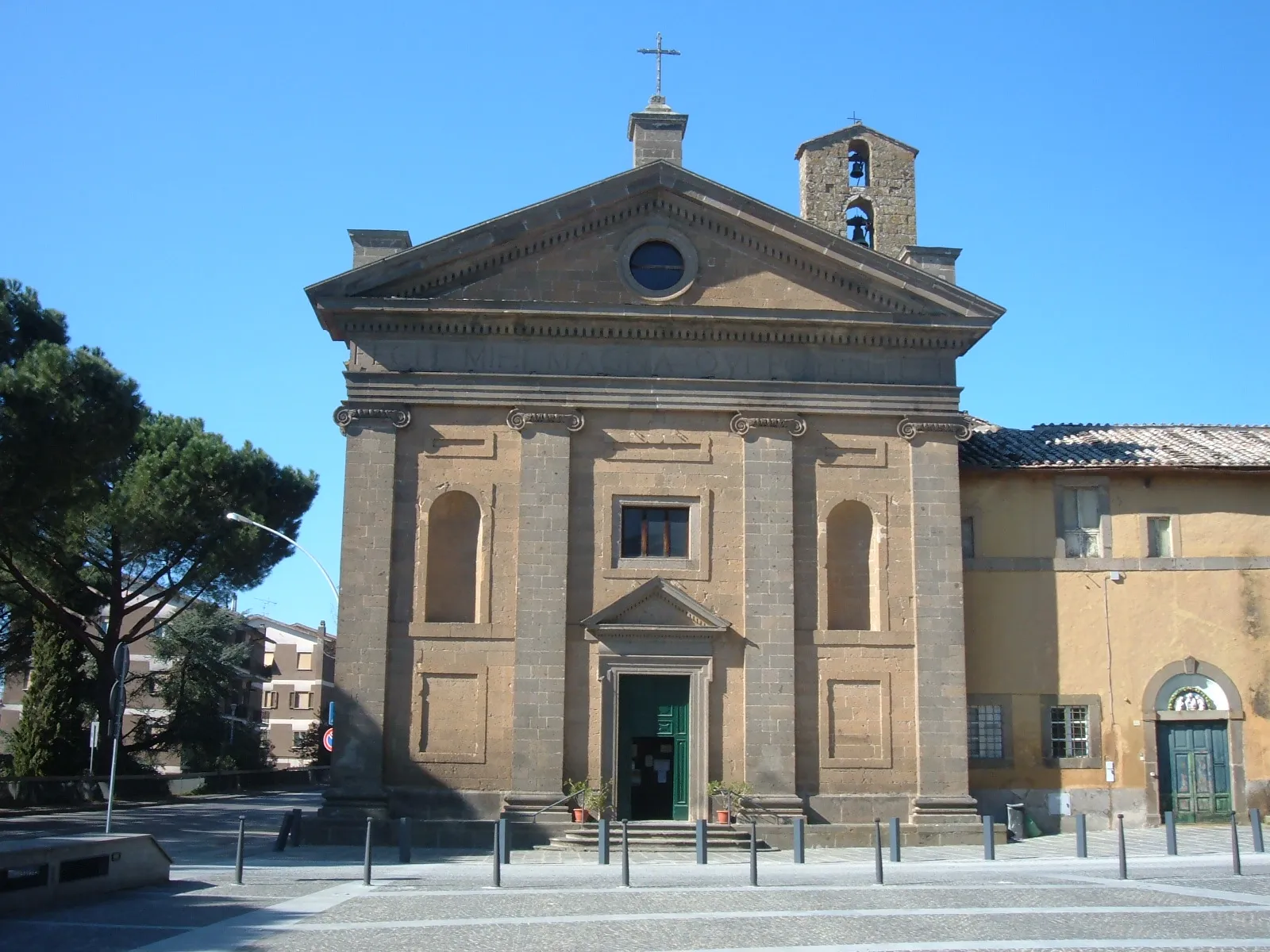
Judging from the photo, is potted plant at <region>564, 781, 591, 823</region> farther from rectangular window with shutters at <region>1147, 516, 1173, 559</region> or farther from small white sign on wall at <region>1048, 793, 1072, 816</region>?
rectangular window with shutters at <region>1147, 516, 1173, 559</region>

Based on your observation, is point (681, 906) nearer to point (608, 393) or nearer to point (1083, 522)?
point (608, 393)

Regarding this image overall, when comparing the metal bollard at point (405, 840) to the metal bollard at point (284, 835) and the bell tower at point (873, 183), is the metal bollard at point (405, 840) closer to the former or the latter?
the metal bollard at point (284, 835)

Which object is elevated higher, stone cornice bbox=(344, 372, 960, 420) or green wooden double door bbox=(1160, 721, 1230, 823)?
stone cornice bbox=(344, 372, 960, 420)

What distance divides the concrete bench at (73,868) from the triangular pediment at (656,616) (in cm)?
977

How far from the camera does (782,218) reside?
2625cm

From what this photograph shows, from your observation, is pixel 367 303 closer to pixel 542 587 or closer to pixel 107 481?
pixel 542 587

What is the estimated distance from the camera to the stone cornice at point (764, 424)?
26.0m

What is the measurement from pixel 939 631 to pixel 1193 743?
6104 mm

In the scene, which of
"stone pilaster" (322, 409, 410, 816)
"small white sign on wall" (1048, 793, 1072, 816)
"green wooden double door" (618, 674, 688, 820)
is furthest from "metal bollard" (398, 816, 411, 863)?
"small white sign on wall" (1048, 793, 1072, 816)

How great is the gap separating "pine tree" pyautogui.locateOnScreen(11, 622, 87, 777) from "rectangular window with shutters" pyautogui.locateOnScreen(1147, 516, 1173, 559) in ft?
103

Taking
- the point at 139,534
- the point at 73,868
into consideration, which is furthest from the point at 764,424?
the point at 139,534

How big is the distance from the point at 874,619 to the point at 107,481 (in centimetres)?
2498

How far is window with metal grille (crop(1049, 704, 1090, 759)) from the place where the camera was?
26562mm

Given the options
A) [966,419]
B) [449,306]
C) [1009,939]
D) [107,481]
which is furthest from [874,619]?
[107,481]
